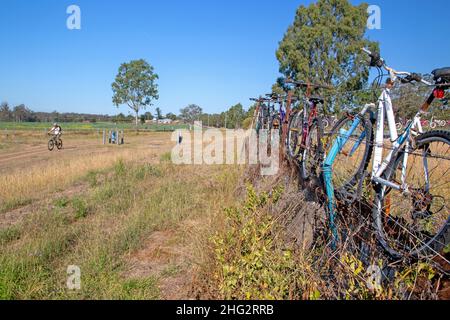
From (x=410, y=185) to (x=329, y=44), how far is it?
2378cm

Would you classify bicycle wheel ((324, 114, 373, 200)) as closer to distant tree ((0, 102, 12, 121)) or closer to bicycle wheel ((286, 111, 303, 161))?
bicycle wheel ((286, 111, 303, 161))

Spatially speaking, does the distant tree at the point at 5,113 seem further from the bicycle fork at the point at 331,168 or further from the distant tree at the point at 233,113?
the bicycle fork at the point at 331,168

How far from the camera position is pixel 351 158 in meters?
3.08

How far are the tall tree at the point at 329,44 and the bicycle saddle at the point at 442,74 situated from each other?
70.6 feet

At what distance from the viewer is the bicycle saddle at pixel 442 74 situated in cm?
185

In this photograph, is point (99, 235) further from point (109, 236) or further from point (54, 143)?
point (54, 143)

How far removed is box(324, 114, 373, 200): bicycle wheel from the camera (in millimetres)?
2723

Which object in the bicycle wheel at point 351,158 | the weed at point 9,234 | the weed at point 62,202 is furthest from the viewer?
the weed at point 62,202

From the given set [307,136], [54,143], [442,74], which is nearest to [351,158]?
[307,136]

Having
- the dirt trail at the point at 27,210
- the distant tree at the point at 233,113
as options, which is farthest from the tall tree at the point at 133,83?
the dirt trail at the point at 27,210
